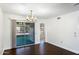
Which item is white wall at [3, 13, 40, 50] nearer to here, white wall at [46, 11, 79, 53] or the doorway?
the doorway

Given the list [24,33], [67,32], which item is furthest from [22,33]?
[67,32]

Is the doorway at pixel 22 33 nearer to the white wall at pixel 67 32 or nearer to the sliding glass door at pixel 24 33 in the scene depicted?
the sliding glass door at pixel 24 33

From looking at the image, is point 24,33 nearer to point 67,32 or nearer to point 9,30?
point 9,30

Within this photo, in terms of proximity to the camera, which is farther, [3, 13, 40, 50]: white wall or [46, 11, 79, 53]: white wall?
[46, 11, 79, 53]: white wall

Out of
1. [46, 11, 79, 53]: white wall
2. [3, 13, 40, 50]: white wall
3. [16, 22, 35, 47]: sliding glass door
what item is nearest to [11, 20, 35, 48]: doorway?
[16, 22, 35, 47]: sliding glass door

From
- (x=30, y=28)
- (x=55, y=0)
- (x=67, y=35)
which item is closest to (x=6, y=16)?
(x=30, y=28)

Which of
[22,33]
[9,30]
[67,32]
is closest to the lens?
[22,33]

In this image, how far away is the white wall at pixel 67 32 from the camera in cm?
341

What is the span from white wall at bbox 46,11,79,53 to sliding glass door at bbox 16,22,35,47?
83cm

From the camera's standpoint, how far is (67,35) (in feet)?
12.6

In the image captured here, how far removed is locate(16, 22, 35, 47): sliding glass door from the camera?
8.91ft

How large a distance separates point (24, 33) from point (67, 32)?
6.82 ft

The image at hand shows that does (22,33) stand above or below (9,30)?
below

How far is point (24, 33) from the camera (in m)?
2.71
